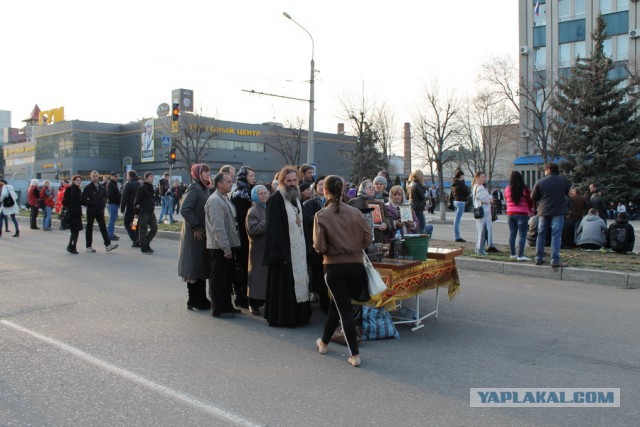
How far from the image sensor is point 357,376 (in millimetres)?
4684

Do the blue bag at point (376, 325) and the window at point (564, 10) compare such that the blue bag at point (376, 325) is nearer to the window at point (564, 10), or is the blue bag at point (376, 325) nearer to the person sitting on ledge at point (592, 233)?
the person sitting on ledge at point (592, 233)

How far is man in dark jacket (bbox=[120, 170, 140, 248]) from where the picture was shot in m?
14.0

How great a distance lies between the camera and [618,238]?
11617mm

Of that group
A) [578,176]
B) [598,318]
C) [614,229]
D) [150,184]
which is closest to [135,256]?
[150,184]

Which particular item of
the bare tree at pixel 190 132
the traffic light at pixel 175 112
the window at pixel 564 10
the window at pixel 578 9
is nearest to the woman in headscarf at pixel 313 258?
the traffic light at pixel 175 112

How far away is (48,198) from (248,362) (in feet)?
56.1

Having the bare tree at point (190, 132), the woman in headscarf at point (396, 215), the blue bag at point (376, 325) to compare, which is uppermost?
the bare tree at point (190, 132)

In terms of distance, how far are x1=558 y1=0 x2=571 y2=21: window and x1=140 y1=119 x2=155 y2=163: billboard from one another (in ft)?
169

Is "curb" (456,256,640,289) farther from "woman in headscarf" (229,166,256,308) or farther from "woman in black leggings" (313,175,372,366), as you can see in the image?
"woman in black leggings" (313,175,372,366)

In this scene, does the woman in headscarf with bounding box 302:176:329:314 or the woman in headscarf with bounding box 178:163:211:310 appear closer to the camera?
the woman in headscarf with bounding box 302:176:329:314

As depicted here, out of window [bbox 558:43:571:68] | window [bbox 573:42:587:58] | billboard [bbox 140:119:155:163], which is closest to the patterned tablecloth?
window [bbox 558:43:571:68]

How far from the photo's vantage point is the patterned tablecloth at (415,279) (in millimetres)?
5566

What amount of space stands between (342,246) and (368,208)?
1589 mm

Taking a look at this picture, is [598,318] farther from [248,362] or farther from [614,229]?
[614,229]
